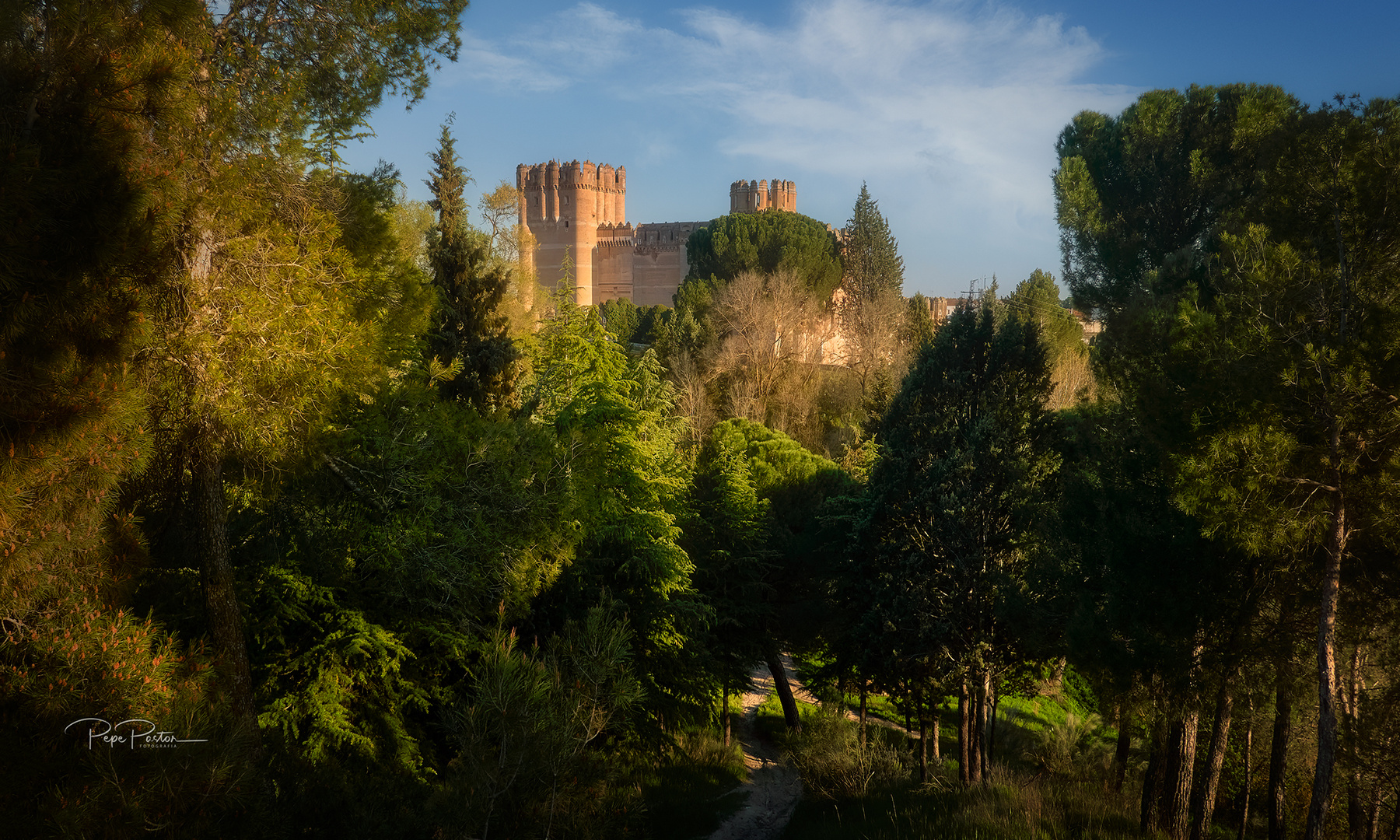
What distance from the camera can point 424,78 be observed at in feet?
31.1

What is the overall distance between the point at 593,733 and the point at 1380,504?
7091 mm

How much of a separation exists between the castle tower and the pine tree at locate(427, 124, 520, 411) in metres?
47.9

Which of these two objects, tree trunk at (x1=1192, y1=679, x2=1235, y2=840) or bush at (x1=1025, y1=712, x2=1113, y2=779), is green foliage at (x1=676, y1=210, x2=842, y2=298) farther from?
tree trunk at (x1=1192, y1=679, x2=1235, y2=840)

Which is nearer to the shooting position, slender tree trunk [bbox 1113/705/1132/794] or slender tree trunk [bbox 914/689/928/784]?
slender tree trunk [bbox 914/689/928/784]

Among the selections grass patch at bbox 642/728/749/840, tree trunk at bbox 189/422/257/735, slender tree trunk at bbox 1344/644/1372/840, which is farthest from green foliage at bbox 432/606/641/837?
slender tree trunk at bbox 1344/644/1372/840

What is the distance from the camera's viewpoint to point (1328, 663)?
7.77m

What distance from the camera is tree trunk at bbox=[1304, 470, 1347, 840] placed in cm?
778

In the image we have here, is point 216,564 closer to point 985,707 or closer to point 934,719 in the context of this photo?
point 985,707

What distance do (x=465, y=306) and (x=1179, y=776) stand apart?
18.5 metres

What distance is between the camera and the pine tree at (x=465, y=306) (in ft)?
70.6

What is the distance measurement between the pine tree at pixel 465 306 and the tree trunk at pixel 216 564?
12477 mm

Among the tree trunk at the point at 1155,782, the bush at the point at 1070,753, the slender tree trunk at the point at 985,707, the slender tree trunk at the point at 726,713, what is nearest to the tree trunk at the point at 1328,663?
Answer: the tree trunk at the point at 1155,782

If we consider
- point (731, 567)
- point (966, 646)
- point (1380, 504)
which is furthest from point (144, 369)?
point (731, 567)

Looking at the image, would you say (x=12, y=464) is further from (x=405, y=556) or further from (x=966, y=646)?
(x=966, y=646)
